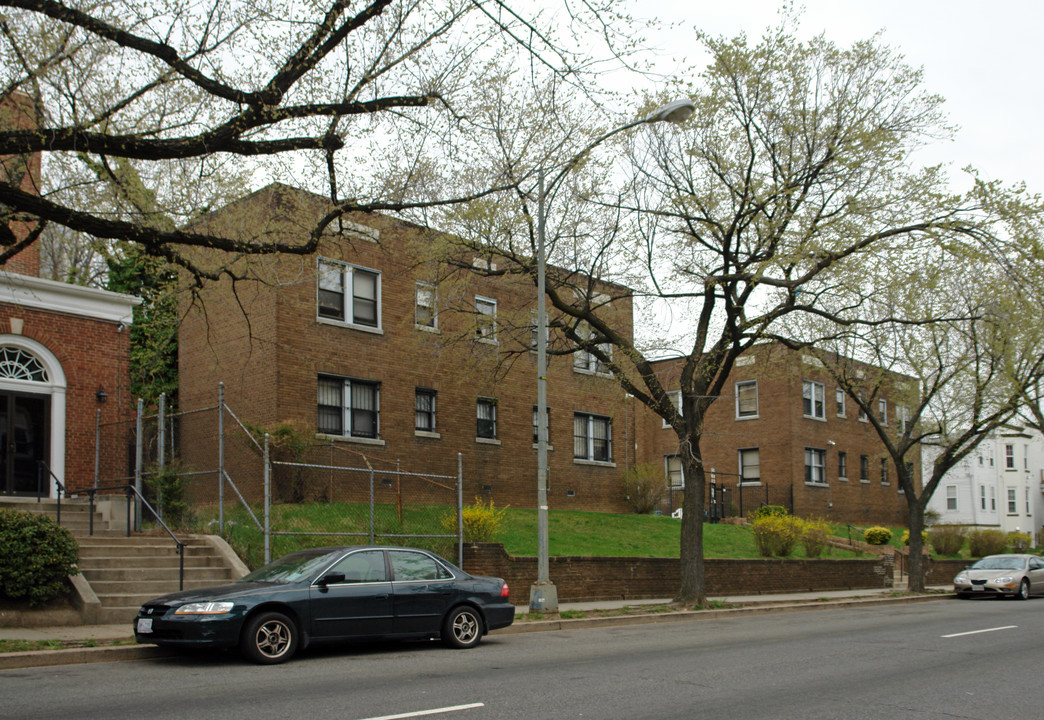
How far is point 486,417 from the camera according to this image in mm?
29688

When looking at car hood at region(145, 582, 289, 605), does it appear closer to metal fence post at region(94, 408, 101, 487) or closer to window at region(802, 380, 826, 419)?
metal fence post at region(94, 408, 101, 487)

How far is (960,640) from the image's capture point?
48.0 ft

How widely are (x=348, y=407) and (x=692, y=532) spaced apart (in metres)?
10.4

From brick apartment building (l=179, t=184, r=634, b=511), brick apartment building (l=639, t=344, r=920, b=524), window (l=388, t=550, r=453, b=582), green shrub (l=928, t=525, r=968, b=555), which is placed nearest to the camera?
window (l=388, t=550, r=453, b=582)

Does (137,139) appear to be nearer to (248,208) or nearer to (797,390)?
(248,208)

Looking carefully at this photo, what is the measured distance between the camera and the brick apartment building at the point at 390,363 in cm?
2281

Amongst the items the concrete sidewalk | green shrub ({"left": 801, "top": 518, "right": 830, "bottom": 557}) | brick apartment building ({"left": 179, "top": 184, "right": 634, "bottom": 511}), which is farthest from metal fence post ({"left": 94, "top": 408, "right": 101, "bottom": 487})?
green shrub ({"left": 801, "top": 518, "right": 830, "bottom": 557})

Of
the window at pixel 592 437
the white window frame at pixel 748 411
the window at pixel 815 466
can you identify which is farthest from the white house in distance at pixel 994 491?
the window at pixel 592 437

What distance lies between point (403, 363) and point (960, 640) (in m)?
16.8

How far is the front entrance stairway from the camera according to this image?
13648 mm

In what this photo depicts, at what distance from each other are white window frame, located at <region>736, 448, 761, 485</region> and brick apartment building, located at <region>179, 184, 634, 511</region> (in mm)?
13246

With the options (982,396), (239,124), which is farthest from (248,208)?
(982,396)

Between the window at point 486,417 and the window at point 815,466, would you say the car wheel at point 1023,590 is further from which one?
the window at point 486,417

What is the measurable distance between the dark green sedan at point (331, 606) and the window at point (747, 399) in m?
31.6
